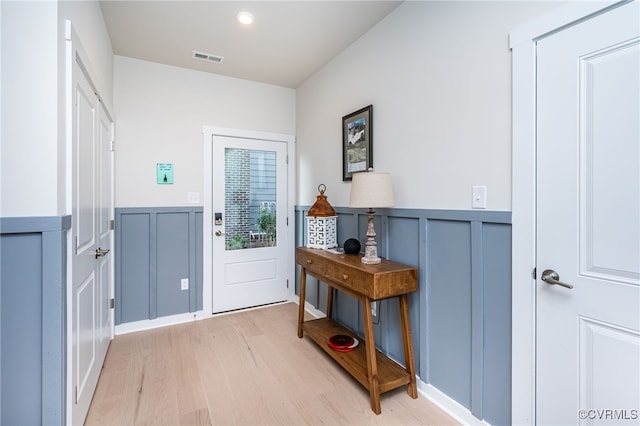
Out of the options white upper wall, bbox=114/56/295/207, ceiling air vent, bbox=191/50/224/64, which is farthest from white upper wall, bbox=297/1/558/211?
white upper wall, bbox=114/56/295/207

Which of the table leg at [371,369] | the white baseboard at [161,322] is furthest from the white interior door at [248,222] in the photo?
the table leg at [371,369]

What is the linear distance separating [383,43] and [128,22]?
6.25 ft

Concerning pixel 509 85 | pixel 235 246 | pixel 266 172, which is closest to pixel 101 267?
pixel 235 246

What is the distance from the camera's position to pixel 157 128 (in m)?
2.94

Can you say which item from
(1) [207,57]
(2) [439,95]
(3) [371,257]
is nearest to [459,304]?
(3) [371,257]

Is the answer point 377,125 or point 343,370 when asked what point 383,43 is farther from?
point 343,370

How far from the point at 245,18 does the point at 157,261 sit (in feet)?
7.41

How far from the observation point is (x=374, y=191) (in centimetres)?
191

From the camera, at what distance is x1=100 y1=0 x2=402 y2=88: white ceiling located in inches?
82.5

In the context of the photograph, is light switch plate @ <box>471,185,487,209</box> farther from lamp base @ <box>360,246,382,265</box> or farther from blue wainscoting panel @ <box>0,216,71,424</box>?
blue wainscoting panel @ <box>0,216,71,424</box>

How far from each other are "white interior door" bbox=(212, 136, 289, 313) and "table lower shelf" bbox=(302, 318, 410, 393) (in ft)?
Answer: 3.33

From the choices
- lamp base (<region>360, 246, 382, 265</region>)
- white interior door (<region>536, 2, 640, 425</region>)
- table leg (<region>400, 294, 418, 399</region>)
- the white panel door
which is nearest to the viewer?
white interior door (<region>536, 2, 640, 425</region>)

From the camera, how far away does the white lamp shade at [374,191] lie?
1.91m

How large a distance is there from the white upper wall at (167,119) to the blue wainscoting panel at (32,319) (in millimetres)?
1705
